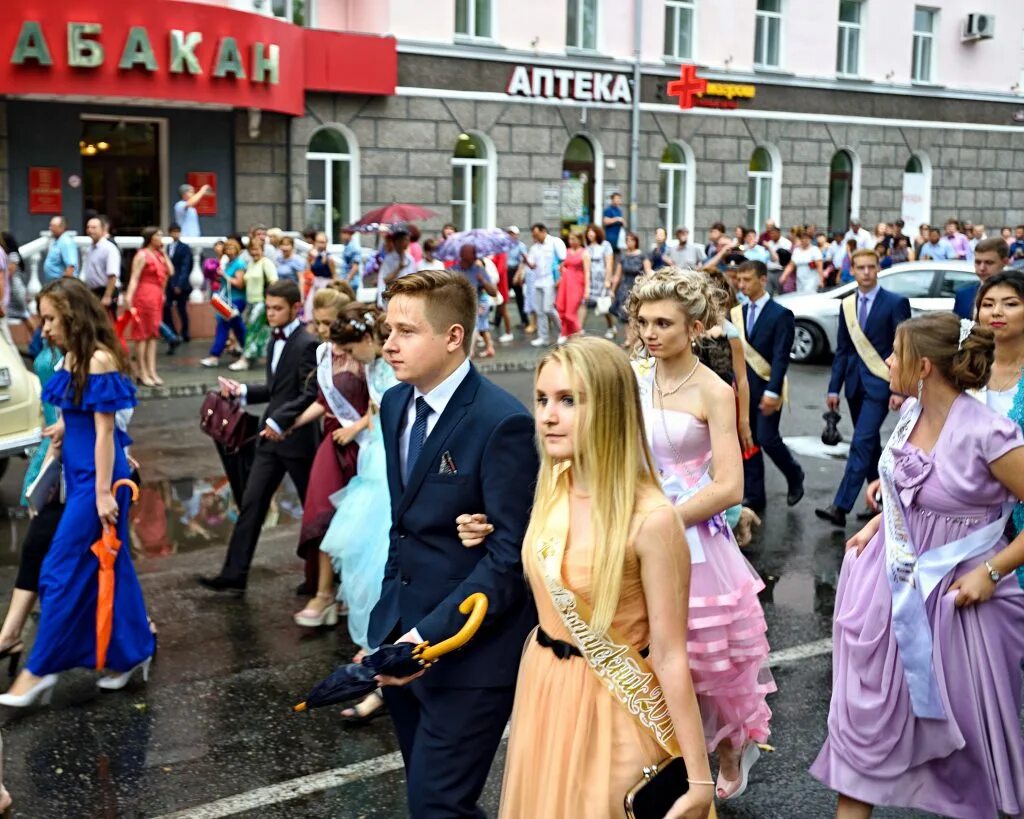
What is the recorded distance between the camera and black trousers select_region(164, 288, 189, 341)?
19.6 meters

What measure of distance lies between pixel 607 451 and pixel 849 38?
3244cm

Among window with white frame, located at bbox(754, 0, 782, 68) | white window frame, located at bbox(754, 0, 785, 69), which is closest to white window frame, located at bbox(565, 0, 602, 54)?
white window frame, located at bbox(754, 0, 785, 69)

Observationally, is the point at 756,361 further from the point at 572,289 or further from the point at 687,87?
the point at 687,87

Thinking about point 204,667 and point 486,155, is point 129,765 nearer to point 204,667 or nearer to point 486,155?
point 204,667

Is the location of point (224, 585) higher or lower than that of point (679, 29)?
lower

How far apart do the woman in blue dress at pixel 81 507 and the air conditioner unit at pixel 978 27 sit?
33436 mm

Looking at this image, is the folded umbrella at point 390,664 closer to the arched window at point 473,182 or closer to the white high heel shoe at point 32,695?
the white high heel shoe at point 32,695

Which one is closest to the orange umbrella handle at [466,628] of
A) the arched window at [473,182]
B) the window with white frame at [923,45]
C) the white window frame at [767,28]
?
the arched window at [473,182]

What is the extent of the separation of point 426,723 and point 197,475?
7657 mm

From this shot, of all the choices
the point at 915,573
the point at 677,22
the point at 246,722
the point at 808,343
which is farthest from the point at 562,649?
the point at 677,22

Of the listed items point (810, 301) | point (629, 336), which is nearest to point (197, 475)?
point (629, 336)

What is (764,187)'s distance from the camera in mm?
31984

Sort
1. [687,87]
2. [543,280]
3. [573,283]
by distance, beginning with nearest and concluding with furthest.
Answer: [573,283] < [543,280] < [687,87]

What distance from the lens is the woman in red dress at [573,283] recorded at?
2044 cm
